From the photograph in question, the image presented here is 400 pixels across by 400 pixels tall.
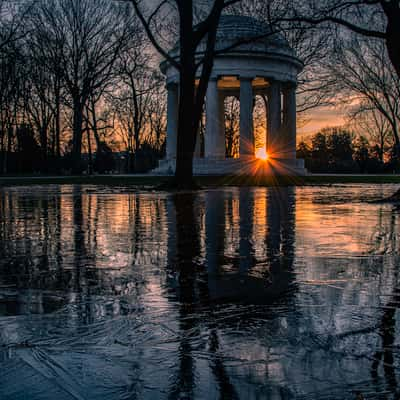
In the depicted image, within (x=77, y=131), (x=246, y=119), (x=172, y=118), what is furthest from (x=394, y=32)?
(x=172, y=118)

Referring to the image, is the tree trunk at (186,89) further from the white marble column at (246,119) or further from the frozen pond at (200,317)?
the white marble column at (246,119)

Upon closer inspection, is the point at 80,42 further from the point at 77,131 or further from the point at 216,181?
the point at 216,181

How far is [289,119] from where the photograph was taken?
52594 mm

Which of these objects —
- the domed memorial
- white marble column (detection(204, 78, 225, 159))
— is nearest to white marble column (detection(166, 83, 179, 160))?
the domed memorial

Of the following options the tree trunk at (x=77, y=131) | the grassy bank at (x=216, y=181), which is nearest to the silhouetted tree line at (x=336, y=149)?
the tree trunk at (x=77, y=131)

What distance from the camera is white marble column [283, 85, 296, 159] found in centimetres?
5191

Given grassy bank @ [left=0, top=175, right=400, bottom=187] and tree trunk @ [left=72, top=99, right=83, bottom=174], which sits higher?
tree trunk @ [left=72, top=99, right=83, bottom=174]

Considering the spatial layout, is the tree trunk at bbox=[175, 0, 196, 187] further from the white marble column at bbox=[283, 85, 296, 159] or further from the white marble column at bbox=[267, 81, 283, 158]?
the white marble column at bbox=[283, 85, 296, 159]

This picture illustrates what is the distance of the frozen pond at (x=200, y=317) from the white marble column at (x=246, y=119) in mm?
41833

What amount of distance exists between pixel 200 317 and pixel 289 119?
50.7 m

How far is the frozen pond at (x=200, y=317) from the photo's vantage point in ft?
7.06

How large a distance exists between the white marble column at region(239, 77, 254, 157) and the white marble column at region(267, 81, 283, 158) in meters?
2.30

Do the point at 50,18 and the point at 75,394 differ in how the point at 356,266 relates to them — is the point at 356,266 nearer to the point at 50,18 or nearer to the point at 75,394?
the point at 75,394

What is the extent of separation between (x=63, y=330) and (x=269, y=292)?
1.48 meters
